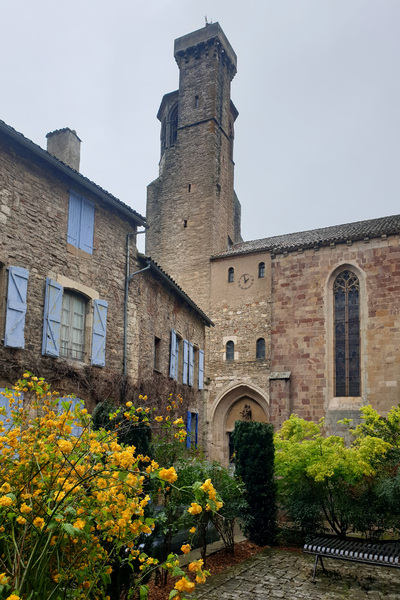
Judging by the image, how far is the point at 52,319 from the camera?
33.5 ft

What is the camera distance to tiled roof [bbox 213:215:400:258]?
21422 mm

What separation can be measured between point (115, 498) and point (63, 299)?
772 cm

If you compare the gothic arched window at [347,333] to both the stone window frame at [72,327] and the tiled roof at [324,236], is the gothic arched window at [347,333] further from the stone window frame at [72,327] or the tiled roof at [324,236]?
the stone window frame at [72,327]

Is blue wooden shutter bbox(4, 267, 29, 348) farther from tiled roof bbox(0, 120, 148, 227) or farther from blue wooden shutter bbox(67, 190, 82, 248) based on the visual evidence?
tiled roof bbox(0, 120, 148, 227)

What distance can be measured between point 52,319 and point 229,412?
16.3 meters

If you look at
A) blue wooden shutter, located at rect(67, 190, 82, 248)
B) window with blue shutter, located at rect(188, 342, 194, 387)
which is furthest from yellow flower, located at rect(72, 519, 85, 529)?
window with blue shutter, located at rect(188, 342, 194, 387)

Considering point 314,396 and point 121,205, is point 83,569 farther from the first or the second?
point 314,396

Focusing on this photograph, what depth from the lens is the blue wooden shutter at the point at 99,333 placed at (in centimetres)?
1137

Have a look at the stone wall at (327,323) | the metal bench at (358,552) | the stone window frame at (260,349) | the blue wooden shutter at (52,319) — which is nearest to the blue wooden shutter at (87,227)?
the blue wooden shutter at (52,319)

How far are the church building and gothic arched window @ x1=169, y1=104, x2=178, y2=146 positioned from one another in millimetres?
56

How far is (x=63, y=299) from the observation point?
10938mm

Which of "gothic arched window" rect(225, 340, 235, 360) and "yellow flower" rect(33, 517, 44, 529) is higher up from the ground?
"gothic arched window" rect(225, 340, 235, 360)

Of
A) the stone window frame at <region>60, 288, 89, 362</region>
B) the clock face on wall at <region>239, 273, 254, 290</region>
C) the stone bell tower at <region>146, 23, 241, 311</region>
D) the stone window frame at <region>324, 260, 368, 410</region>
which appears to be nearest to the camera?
the stone window frame at <region>60, 288, 89, 362</region>

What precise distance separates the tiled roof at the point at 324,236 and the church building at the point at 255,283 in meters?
0.06
